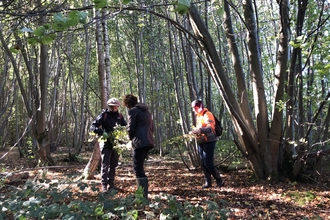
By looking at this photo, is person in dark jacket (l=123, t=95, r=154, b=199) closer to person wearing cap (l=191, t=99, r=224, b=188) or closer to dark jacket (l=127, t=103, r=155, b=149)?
dark jacket (l=127, t=103, r=155, b=149)

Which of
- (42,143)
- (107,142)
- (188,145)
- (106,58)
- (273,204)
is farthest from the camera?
(42,143)

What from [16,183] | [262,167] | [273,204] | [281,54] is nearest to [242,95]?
[281,54]

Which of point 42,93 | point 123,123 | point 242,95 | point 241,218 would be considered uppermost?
point 42,93

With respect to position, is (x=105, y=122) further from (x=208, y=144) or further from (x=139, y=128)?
(x=208, y=144)

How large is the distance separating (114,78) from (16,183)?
58.0ft

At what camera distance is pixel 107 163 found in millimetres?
5129

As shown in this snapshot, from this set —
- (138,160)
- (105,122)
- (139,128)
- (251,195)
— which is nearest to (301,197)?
(251,195)

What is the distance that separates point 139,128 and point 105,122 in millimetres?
1043

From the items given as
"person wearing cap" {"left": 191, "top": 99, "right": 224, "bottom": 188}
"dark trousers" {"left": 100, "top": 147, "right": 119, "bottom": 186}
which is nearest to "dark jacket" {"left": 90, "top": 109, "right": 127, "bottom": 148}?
"dark trousers" {"left": 100, "top": 147, "right": 119, "bottom": 186}

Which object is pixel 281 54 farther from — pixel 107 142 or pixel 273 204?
pixel 107 142

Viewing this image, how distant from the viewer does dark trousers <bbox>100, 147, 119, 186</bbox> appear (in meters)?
5.09

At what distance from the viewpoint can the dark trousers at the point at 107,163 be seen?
509 cm

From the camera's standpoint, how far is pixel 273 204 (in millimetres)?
4348

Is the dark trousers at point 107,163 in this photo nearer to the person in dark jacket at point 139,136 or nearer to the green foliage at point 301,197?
the person in dark jacket at point 139,136
